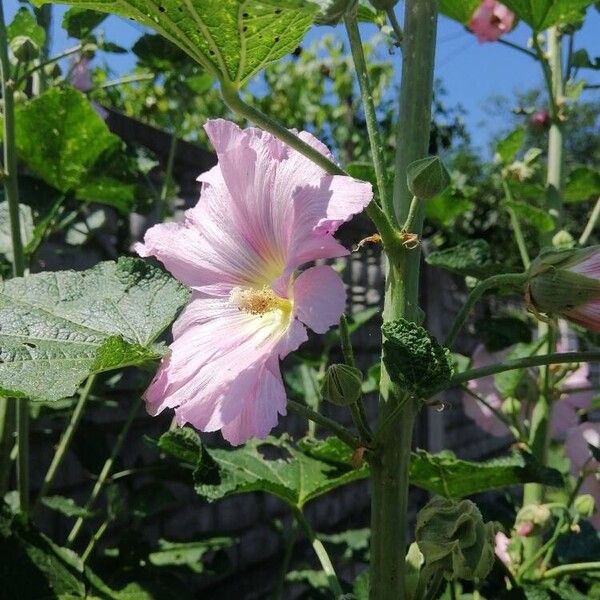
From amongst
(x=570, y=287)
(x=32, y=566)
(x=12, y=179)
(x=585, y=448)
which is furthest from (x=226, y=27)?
(x=585, y=448)

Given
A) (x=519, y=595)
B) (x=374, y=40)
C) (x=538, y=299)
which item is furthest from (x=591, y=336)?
(x=374, y=40)

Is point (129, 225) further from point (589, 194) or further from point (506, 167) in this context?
point (589, 194)

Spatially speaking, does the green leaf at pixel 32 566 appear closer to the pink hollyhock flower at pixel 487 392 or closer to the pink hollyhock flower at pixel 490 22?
the pink hollyhock flower at pixel 487 392

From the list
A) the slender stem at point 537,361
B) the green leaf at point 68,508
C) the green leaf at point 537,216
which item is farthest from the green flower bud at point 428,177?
the green leaf at point 68,508

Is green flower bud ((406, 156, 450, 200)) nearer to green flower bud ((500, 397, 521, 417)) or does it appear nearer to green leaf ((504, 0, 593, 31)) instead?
green leaf ((504, 0, 593, 31))

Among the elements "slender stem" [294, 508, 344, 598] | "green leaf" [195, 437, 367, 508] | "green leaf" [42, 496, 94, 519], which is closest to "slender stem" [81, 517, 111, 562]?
"green leaf" [42, 496, 94, 519]
